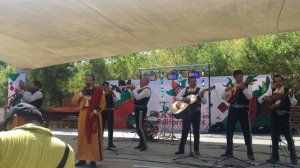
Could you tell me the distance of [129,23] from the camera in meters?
9.24

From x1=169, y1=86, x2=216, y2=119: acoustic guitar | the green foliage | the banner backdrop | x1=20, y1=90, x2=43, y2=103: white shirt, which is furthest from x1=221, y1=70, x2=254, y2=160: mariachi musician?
the green foliage

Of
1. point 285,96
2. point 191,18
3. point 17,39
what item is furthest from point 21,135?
point 17,39

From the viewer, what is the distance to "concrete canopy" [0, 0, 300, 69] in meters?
7.96

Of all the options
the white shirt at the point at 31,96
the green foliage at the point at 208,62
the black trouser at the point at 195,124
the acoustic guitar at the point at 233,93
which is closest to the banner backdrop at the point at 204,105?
the green foliage at the point at 208,62

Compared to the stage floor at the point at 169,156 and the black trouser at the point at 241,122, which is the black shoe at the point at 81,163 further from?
the black trouser at the point at 241,122

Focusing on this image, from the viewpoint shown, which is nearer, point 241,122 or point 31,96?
point 241,122

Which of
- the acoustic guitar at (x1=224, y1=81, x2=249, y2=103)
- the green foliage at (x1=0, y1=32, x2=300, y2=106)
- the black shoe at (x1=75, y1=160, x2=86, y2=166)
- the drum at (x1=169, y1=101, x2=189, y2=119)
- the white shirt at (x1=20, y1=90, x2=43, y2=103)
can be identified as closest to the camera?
the black shoe at (x1=75, y1=160, x2=86, y2=166)

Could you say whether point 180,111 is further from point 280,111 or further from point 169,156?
Result: point 280,111

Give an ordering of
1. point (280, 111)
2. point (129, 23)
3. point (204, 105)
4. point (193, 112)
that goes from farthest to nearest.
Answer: point (204, 105) < point (129, 23) < point (193, 112) < point (280, 111)

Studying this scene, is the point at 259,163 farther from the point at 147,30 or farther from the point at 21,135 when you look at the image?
the point at 21,135

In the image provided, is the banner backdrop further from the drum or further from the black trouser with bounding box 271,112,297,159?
the black trouser with bounding box 271,112,297,159

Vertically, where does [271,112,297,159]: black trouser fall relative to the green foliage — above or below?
below

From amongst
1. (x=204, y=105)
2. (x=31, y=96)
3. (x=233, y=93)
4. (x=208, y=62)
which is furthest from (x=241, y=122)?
(x=208, y=62)

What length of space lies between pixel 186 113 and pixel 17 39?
17.1ft
